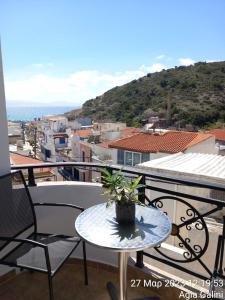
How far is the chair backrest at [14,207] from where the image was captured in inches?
66.7

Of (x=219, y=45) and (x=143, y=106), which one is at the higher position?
(x=219, y=45)

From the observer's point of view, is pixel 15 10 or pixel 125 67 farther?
pixel 125 67

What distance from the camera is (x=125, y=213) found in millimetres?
1375

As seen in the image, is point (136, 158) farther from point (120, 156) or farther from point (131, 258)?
point (131, 258)


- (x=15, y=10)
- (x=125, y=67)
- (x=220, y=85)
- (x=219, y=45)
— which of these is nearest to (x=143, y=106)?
(x=220, y=85)

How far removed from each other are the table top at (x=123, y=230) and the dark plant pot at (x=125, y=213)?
26mm

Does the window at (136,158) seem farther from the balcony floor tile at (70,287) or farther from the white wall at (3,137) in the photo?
the white wall at (3,137)

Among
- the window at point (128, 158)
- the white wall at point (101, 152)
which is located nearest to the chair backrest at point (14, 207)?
the window at point (128, 158)

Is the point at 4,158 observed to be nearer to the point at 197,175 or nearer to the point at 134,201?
the point at 134,201

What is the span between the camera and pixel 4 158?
1839 mm

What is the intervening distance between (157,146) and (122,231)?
12255 mm

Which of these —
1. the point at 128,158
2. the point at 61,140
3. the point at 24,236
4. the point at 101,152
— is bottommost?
the point at 61,140

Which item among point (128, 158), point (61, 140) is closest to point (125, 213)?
point (128, 158)

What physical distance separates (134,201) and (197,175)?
3.83 metres
